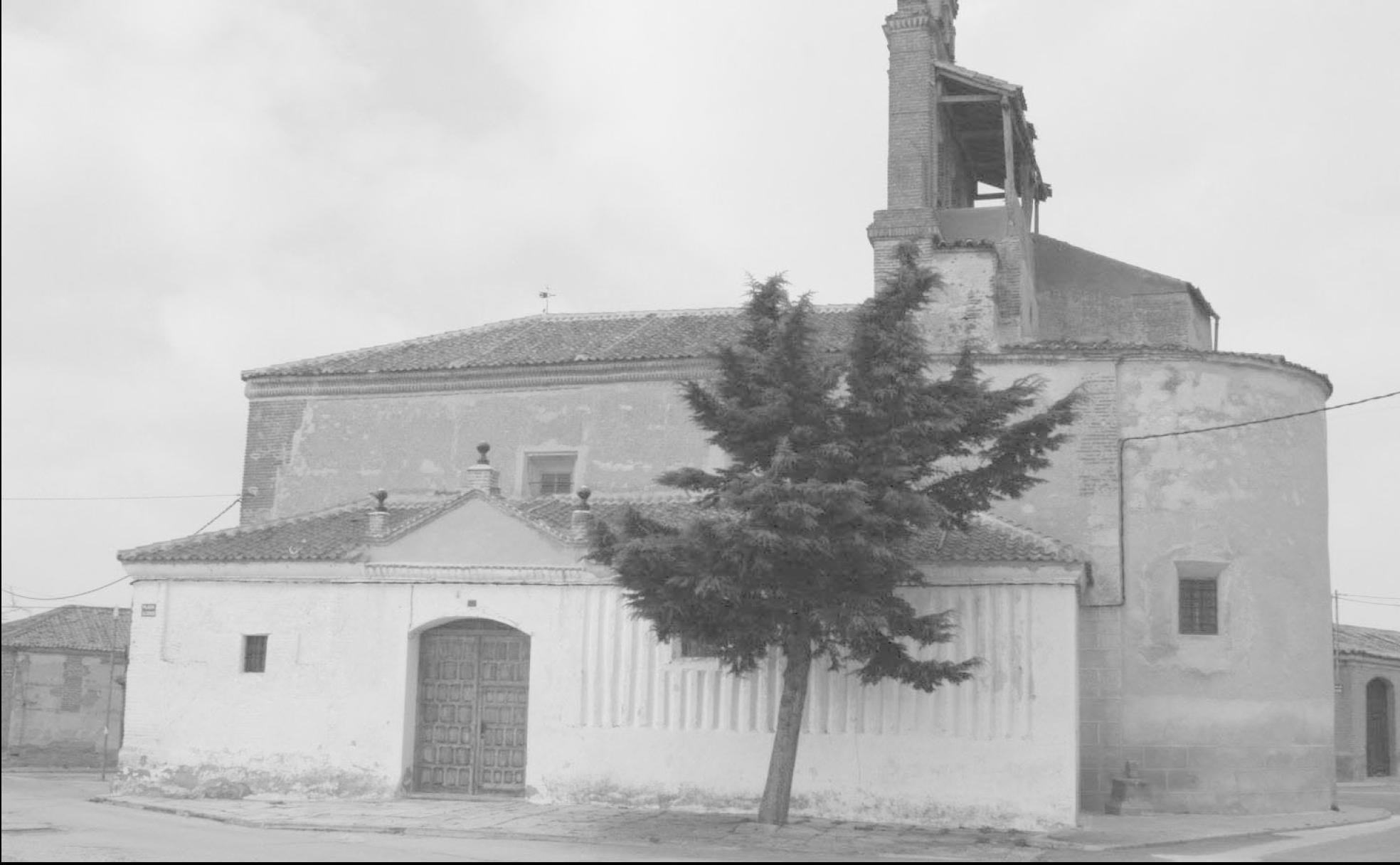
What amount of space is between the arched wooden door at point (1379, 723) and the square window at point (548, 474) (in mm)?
23492

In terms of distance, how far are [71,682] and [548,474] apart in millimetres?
19122

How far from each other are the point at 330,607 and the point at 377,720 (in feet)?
5.79

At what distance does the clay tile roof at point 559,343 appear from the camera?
81.5 ft

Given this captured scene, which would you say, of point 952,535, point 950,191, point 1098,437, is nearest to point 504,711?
point 952,535

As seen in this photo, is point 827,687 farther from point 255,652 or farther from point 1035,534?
point 255,652

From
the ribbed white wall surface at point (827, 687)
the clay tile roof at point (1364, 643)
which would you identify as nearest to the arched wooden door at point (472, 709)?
the ribbed white wall surface at point (827, 687)

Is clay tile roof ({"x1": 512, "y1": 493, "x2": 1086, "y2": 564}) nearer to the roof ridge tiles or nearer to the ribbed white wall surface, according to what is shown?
the roof ridge tiles

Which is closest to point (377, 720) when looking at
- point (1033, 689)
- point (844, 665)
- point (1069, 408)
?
point (844, 665)

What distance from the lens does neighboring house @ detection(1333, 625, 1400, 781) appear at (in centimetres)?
3575

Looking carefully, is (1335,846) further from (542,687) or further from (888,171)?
(888,171)

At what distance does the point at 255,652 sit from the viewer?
2180cm

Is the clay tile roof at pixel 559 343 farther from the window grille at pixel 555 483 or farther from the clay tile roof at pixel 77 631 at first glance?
the clay tile roof at pixel 77 631

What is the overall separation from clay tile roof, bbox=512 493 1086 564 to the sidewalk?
3.41 m

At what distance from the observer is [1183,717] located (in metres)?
21.6
